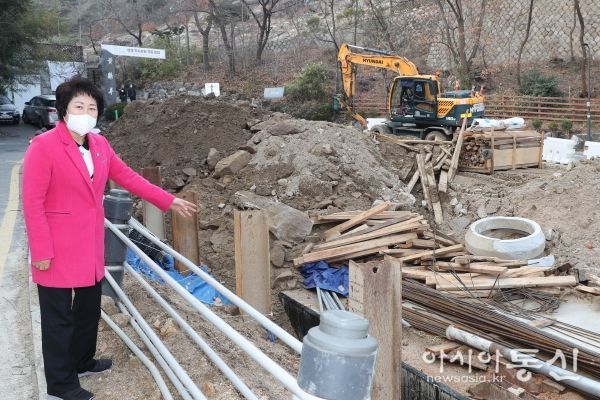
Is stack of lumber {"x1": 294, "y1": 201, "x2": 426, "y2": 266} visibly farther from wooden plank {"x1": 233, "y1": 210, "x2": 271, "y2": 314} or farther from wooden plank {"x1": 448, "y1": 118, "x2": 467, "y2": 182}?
wooden plank {"x1": 448, "y1": 118, "x2": 467, "y2": 182}

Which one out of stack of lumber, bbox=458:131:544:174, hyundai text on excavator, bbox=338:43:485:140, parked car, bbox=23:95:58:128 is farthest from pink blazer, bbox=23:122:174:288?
parked car, bbox=23:95:58:128

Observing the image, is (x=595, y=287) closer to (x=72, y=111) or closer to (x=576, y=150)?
(x=72, y=111)

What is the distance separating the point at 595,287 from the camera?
25.2 ft

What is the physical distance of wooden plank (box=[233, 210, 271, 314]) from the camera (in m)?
6.71

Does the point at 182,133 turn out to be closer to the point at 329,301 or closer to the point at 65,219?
the point at 329,301

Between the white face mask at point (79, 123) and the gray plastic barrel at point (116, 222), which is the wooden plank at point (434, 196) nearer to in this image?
the gray plastic barrel at point (116, 222)

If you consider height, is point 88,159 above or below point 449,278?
above

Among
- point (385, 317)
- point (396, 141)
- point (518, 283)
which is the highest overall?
point (396, 141)

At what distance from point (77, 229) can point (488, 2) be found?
33378mm

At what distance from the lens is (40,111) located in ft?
94.8

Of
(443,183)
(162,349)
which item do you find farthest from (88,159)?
(443,183)

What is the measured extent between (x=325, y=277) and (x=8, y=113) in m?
27.1

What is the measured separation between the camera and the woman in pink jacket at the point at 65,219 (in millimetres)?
3260

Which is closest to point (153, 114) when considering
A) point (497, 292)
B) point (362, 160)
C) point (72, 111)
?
point (362, 160)
